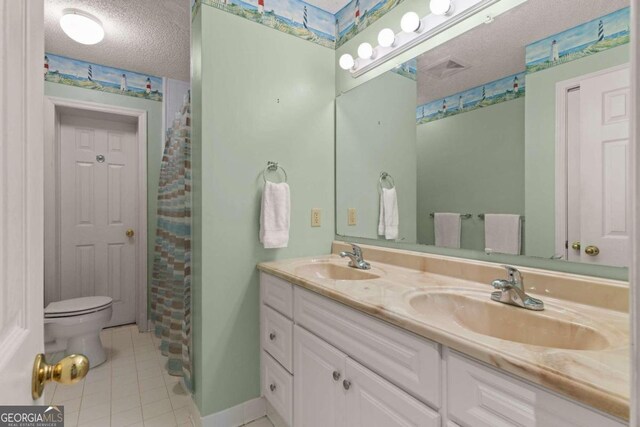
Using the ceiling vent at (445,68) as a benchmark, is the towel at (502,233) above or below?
below

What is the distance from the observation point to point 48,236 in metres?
2.63

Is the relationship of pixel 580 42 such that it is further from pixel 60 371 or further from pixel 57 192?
pixel 57 192

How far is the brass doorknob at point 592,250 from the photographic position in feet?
3.32

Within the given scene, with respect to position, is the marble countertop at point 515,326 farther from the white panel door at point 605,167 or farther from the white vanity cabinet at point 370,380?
the white panel door at point 605,167

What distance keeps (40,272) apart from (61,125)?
3.04 meters

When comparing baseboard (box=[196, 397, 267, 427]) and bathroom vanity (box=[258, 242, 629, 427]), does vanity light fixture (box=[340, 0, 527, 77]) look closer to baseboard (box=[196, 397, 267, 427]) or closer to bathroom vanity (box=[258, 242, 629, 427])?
bathroom vanity (box=[258, 242, 629, 427])

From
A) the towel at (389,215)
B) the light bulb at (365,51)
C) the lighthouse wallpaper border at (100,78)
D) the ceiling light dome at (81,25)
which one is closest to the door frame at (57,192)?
the lighthouse wallpaper border at (100,78)

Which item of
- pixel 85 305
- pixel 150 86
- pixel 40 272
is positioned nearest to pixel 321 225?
pixel 40 272

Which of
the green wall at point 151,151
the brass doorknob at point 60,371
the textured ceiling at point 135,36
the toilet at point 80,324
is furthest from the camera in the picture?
the green wall at point 151,151

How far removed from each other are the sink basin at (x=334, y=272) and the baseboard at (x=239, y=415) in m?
0.78

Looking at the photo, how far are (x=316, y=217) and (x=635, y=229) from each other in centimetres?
166

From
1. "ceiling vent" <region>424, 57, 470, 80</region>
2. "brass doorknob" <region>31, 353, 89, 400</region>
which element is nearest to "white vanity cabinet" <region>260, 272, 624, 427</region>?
"brass doorknob" <region>31, 353, 89, 400</region>

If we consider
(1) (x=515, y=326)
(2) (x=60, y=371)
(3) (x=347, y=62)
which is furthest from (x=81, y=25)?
(1) (x=515, y=326)

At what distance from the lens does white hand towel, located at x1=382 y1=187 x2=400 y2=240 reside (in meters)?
Result: 1.71
